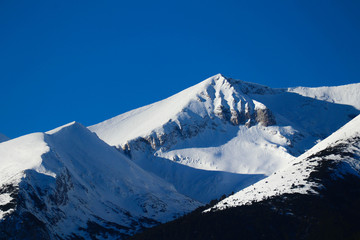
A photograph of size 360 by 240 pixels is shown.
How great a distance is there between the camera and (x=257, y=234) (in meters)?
116

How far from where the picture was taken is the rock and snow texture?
13650 cm

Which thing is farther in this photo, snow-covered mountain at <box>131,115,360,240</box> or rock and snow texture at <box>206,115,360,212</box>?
rock and snow texture at <box>206,115,360,212</box>

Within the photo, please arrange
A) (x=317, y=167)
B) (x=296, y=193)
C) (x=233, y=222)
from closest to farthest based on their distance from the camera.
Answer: (x=233, y=222), (x=296, y=193), (x=317, y=167)

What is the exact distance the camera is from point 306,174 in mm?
144250

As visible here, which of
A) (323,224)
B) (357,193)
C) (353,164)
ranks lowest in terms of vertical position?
(323,224)

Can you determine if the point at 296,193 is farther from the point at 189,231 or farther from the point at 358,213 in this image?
the point at 189,231

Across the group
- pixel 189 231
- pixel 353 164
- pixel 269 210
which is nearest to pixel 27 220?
pixel 189 231

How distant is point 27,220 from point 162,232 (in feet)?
207

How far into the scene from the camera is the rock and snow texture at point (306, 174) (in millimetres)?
136500

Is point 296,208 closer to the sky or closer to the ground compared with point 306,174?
closer to the ground

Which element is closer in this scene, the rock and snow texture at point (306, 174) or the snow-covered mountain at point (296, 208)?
the snow-covered mountain at point (296, 208)

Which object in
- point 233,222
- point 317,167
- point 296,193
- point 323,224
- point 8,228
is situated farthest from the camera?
point 8,228

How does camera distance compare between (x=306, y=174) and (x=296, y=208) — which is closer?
(x=296, y=208)

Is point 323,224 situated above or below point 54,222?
below
